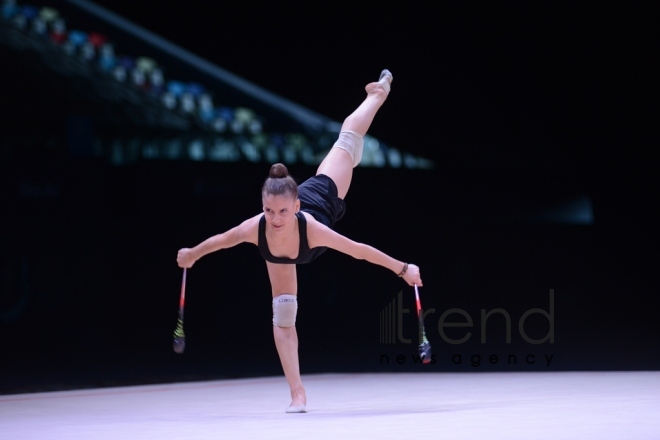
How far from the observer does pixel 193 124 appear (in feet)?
37.2

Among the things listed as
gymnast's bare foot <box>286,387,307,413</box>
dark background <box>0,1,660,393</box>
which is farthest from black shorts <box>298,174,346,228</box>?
dark background <box>0,1,660,393</box>

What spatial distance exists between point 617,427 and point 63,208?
395 cm

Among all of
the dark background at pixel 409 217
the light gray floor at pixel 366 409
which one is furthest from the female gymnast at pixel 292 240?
the dark background at pixel 409 217

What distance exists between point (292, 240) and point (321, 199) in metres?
0.44

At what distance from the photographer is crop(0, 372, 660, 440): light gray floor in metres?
3.24

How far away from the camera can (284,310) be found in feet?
13.2

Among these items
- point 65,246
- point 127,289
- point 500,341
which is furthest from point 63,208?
point 500,341

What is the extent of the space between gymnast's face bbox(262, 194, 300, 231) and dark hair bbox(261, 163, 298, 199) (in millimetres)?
13

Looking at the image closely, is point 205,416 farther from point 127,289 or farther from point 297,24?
point 297,24

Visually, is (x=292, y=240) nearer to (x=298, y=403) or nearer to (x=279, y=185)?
(x=279, y=185)

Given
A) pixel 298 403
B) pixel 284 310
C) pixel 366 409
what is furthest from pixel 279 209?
pixel 366 409

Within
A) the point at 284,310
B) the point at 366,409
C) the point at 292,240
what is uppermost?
the point at 292,240
